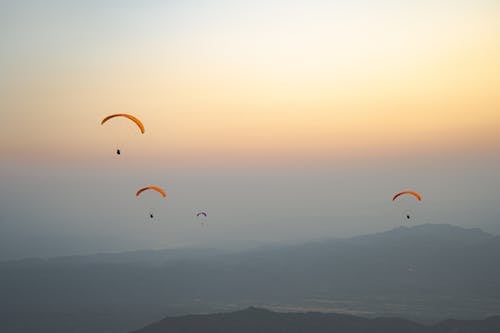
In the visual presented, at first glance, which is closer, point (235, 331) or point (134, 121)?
point (134, 121)

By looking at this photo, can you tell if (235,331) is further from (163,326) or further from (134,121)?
(134,121)

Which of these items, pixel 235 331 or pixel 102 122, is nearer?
pixel 102 122

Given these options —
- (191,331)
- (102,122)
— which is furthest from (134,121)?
(191,331)

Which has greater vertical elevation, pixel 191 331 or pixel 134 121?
pixel 191 331

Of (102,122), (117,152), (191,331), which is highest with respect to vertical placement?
(191,331)

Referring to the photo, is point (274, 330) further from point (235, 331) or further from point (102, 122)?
point (102, 122)

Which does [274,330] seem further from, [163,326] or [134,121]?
[134,121]

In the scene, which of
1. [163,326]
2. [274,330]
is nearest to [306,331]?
[274,330]

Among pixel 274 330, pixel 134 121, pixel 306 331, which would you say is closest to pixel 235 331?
pixel 274 330

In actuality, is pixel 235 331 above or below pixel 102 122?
above
